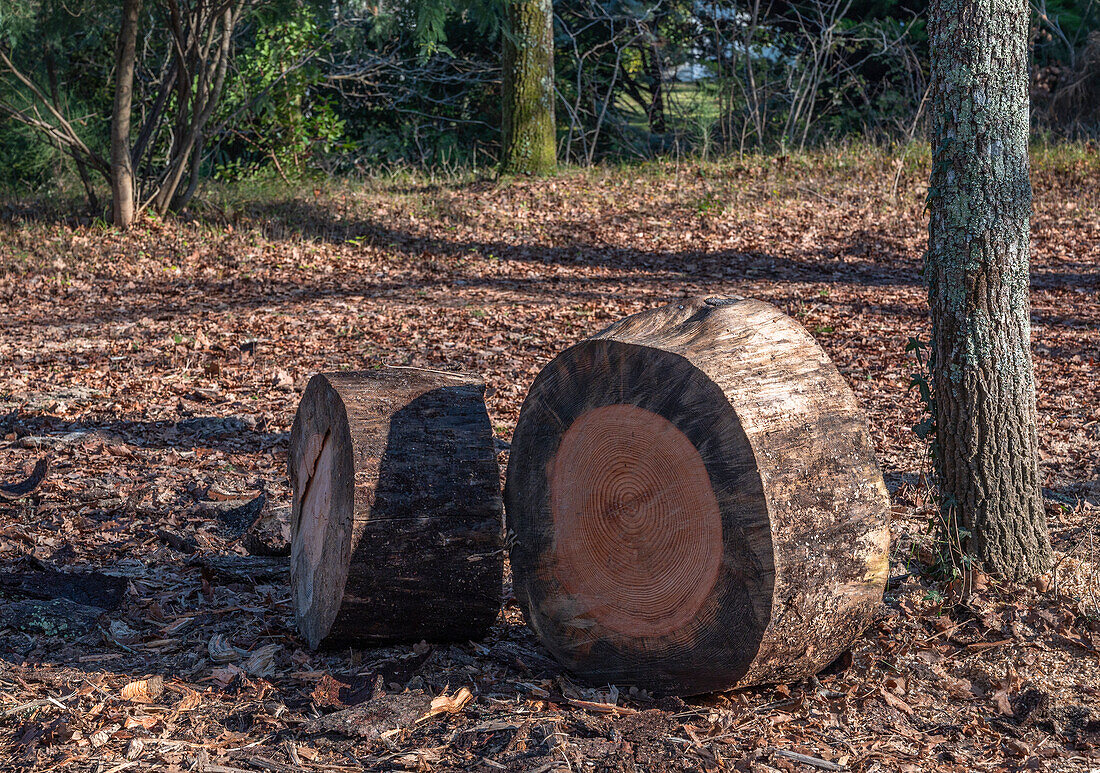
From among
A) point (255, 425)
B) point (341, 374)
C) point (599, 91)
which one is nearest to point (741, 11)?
point (599, 91)

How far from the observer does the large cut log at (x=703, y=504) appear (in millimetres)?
2762

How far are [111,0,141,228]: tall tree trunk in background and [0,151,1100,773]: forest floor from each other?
307mm

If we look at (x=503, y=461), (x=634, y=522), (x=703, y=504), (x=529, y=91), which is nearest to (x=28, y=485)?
(x=503, y=461)

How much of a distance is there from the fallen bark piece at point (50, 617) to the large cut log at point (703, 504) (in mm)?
1803

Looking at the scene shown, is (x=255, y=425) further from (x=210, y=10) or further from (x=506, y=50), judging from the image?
(x=506, y=50)

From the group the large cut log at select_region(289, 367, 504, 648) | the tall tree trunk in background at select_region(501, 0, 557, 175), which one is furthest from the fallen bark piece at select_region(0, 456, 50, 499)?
the tall tree trunk in background at select_region(501, 0, 557, 175)

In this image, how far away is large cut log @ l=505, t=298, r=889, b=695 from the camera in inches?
109

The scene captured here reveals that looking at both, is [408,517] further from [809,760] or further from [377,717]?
[809,760]

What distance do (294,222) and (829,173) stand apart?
24.8 ft

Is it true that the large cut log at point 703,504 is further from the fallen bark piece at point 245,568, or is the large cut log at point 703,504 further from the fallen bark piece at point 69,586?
the fallen bark piece at point 69,586

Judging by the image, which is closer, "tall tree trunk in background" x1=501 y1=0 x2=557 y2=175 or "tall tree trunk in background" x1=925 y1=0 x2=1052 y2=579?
"tall tree trunk in background" x1=925 y1=0 x2=1052 y2=579

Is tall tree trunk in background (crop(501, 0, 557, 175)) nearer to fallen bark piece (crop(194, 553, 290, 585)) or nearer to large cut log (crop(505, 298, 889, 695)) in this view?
fallen bark piece (crop(194, 553, 290, 585))

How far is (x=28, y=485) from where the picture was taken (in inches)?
190

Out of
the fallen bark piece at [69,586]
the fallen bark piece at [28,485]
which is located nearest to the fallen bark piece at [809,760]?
the fallen bark piece at [69,586]
